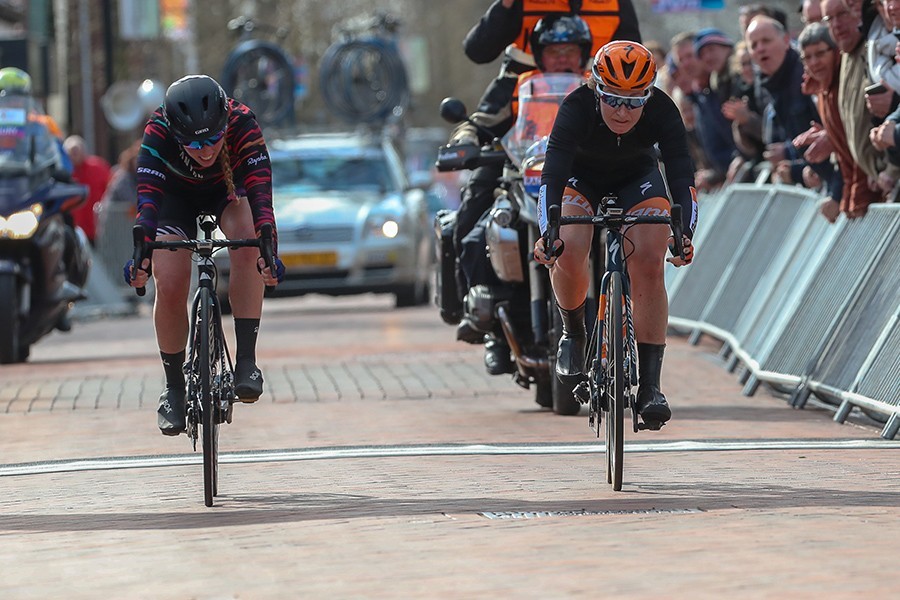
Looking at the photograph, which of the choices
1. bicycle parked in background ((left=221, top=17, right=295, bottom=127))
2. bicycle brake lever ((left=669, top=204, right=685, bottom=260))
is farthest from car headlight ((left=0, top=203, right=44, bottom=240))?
bicycle parked in background ((left=221, top=17, right=295, bottom=127))

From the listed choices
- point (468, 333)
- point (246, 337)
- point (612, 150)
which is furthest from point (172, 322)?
point (468, 333)

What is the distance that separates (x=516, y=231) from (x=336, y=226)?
35.7 feet

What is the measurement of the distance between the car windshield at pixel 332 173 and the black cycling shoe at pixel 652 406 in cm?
1494

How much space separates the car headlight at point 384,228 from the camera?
76.8ft

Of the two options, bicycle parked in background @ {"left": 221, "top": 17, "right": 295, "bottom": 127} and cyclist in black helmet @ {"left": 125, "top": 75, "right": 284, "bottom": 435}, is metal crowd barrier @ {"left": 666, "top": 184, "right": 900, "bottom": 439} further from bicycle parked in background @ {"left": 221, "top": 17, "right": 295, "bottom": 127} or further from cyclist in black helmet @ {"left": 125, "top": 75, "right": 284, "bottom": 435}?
bicycle parked in background @ {"left": 221, "top": 17, "right": 295, "bottom": 127}

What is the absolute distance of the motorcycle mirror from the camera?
1268 cm

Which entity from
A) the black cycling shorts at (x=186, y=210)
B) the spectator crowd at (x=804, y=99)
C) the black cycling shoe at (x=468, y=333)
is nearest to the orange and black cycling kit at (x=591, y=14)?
the spectator crowd at (x=804, y=99)

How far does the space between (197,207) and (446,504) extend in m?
1.89

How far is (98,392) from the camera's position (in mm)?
14953

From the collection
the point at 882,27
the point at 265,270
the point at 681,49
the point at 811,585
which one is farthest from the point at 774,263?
the point at 811,585

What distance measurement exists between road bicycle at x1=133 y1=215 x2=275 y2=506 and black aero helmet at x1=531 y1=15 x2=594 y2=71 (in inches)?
145

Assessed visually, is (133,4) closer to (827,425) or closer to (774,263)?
(774,263)

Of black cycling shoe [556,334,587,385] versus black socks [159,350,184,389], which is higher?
black cycling shoe [556,334,587,385]

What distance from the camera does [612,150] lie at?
9664 millimetres
